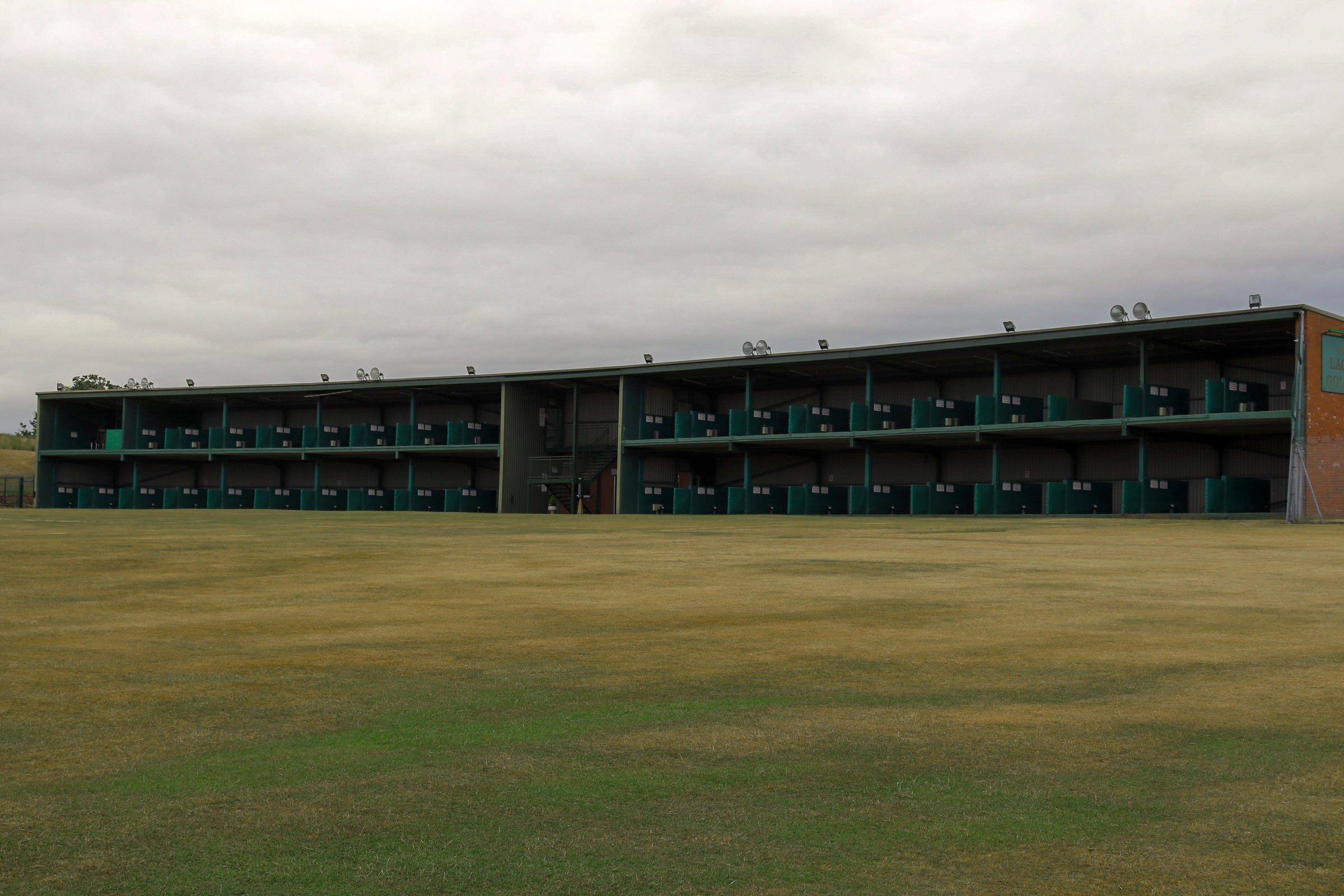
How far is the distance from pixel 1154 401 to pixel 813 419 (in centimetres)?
1433

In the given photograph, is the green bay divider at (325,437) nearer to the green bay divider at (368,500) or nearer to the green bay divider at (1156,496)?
the green bay divider at (368,500)

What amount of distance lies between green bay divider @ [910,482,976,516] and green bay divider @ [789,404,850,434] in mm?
4391

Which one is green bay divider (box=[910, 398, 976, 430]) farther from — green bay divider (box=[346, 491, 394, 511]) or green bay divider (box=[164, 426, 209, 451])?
green bay divider (box=[164, 426, 209, 451])

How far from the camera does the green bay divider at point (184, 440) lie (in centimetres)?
7000

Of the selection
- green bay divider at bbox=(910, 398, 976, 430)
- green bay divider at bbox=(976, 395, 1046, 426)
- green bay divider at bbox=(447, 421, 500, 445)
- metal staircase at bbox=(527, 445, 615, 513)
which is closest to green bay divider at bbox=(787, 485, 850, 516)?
green bay divider at bbox=(910, 398, 976, 430)

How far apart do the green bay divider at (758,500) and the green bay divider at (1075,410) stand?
13.5 meters

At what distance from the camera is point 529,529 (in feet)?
96.3

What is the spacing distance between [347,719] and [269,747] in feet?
2.33

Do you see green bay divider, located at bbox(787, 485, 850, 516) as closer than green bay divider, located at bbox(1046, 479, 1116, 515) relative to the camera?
No

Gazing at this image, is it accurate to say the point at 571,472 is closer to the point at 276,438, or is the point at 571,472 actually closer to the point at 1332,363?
the point at 276,438

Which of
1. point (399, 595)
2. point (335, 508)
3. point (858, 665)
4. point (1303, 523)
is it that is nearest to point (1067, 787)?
point (858, 665)

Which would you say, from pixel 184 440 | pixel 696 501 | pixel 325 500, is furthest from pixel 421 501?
pixel 696 501

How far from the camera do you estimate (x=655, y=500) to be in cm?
5916

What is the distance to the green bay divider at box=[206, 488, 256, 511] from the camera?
227 feet
